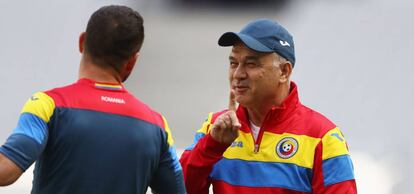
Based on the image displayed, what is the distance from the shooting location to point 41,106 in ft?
6.98

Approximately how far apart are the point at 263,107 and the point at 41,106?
1009mm

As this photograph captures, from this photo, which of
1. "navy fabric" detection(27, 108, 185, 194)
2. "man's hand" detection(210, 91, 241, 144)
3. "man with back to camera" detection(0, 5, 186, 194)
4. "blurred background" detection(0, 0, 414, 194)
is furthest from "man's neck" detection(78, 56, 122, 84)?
"blurred background" detection(0, 0, 414, 194)

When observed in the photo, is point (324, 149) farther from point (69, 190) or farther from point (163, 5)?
point (163, 5)

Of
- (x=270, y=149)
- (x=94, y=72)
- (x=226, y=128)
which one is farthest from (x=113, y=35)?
(x=270, y=149)

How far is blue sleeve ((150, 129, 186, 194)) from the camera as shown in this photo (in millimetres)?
2389

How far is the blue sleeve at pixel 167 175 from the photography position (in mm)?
2389

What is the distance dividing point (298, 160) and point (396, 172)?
218 cm

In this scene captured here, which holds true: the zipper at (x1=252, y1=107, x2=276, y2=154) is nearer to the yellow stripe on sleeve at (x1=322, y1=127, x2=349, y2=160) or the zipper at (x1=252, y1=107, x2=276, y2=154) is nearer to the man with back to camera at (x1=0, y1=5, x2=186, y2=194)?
the yellow stripe on sleeve at (x1=322, y1=127, x2=349, y2=160)

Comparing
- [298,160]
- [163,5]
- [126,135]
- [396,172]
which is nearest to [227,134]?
[298,160]

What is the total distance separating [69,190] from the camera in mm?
2199

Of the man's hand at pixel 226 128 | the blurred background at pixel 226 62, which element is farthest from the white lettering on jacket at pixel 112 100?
the blurred background at pixel 226 62

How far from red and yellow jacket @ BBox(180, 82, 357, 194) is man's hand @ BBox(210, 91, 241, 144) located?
26 mm

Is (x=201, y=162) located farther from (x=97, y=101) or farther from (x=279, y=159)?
(x=97, y=101)

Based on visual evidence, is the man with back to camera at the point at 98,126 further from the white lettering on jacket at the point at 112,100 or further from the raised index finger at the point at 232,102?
the raised index finger at the point at 232,102
